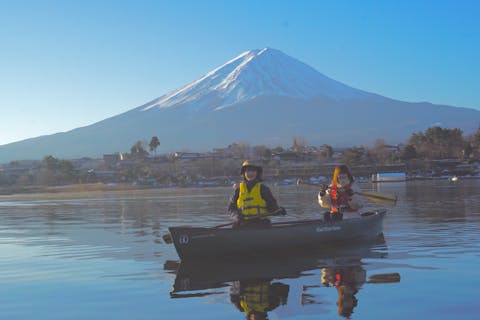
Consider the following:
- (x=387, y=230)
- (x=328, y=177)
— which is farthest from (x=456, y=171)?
(x=387, y=230)

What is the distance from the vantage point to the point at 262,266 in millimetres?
12688

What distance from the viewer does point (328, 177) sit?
6004 inches

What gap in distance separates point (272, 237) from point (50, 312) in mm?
5535

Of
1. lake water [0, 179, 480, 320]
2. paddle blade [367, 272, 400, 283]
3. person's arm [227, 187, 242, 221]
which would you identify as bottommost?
lake water [0, 179, 480, 320]

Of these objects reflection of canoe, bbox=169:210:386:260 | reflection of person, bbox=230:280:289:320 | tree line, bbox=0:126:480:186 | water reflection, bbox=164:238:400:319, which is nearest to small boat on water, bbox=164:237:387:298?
water reflection, bbox=164:238:400:319

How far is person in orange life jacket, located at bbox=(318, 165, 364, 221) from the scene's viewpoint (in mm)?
15398

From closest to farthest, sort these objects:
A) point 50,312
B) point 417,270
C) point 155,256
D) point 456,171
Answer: point 50,312 → point 417,270 → point 155,256 → point 456,171

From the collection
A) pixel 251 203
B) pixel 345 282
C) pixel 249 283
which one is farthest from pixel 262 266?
pixel 345 282

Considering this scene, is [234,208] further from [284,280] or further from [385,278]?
[385,278]

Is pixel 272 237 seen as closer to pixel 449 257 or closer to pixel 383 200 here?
pixel 449 257

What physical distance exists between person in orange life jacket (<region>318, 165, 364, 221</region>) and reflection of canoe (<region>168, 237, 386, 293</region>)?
1.03 m

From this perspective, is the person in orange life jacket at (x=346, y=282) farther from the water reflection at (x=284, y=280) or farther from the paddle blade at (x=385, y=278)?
the paddle blade at (x=385, y=278)

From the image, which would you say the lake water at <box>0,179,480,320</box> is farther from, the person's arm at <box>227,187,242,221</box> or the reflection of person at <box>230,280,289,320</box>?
the person's arm at <box>227,187,242,221</box>

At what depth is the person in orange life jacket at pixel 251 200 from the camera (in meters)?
13.1
